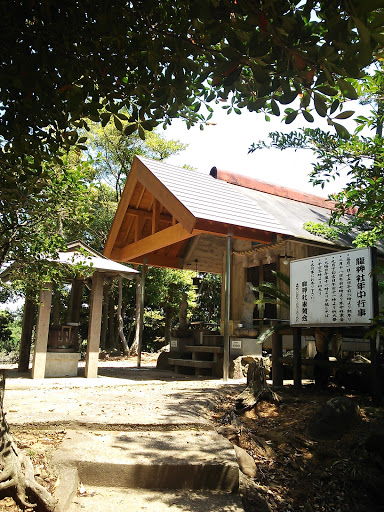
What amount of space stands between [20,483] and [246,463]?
266 centimetres

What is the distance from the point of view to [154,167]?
11328 mm

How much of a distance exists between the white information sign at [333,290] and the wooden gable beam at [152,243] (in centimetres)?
268

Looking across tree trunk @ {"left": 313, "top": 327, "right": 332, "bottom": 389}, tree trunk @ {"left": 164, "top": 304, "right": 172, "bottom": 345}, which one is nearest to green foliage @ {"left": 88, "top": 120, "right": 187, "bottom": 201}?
tree trunk @ {"left": 164, "top": 304, "right": 172, "bottom": 345}

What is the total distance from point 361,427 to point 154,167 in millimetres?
8034

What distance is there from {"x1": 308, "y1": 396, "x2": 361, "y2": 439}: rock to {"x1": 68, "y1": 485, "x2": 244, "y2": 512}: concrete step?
89.2 inches

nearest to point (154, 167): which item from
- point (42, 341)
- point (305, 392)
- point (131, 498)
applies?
point (42, 341)

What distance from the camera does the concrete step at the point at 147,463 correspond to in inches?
152

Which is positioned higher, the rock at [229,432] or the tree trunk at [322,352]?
the tree trunk at [322,352]

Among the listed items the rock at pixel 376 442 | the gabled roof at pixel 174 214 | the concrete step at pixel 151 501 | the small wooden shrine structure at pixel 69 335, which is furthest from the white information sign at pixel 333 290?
the small wooden shrine structure at pixel 69 335

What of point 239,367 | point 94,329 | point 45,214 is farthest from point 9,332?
point 45,214

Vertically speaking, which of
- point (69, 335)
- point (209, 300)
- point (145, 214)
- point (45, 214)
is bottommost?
point (69, 335)

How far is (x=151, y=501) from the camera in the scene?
3.71 m

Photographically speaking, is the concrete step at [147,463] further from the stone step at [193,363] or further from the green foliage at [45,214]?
the stone step at [193,363]

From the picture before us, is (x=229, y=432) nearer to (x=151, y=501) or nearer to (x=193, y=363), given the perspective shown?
(x=151, y=501)
